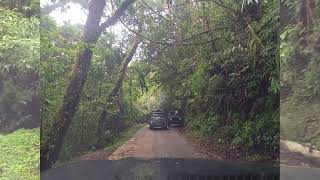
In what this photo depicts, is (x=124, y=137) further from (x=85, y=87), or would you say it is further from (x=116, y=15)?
(x=116, y=15)

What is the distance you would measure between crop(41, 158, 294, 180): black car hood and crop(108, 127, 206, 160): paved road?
6 cm

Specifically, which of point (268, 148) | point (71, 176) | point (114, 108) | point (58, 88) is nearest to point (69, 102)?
point (58, 88)

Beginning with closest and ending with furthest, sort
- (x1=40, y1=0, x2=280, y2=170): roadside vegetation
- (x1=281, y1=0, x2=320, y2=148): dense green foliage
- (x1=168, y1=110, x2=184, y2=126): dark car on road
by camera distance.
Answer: (x1=281, y1=0, x2=320, y2=148): dense green foliage
(x1=40, y1=0, x2=280, y2=170): roadside vegetation
(x1=168, y1=110, x2=184, y2=126): dark car on road

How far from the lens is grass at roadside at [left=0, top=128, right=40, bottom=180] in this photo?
3785 mm

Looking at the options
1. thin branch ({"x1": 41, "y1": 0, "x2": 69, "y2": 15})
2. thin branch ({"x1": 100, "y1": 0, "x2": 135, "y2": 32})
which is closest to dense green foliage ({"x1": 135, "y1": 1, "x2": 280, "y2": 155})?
thin branch ({"x1": 100, "y1": 0, "x2": 135, "y2": 32})

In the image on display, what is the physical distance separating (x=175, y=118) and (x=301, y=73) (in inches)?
56.0

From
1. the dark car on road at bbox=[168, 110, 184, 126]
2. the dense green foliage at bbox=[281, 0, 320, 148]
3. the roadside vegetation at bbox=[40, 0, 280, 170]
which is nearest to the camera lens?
the dense green foliage at bbox=[281, 0, 320, 148]

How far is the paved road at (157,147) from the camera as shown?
3.85 meters

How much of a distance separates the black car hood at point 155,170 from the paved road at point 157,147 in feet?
0.18

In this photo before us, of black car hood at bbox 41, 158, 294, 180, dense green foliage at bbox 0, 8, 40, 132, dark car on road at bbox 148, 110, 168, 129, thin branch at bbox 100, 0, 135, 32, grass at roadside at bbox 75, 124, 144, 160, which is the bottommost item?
black car hood at bbox 41, 158, 294, 180

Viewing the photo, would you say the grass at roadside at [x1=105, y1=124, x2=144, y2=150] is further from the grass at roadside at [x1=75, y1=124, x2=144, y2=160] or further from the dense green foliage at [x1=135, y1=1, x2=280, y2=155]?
the dense green foliage at [x1=135, y1=1, x2=280, y2=155]

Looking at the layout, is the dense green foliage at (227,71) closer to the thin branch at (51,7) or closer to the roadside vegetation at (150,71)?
the roadside vegetation at (150,71)

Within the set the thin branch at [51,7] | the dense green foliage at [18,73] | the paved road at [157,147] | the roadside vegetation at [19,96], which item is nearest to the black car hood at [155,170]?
the paved road at [157,147]

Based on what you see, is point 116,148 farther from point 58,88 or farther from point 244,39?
point 244,39
